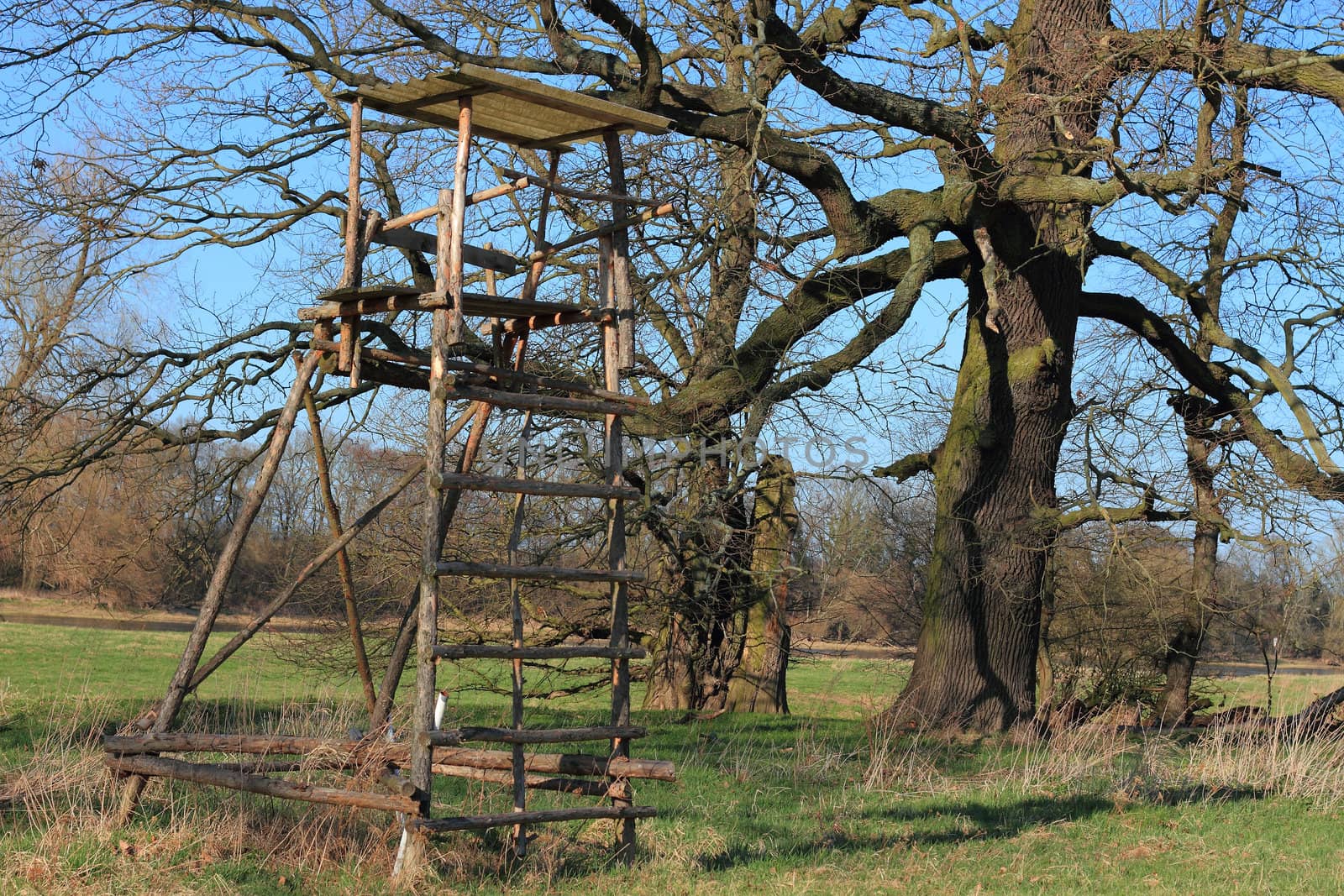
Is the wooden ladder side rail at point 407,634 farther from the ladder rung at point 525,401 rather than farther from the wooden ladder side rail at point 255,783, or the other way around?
the wooden ladder side rail at point 255,783

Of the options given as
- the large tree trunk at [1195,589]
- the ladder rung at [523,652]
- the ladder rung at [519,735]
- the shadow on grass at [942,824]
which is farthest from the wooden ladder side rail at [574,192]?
the large tree trunk at [1195,589]

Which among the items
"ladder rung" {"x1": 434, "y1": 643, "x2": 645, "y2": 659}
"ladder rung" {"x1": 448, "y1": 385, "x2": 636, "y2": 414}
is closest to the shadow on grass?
"ladder rung" {"x1": 434, "y1": 643, "x2": 645, "y2": 659}

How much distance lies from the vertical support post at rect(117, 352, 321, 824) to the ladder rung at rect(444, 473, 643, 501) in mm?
1248

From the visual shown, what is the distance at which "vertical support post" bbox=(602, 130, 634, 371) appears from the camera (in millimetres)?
6707

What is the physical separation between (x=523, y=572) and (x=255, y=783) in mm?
1791

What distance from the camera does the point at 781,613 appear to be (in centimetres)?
1346

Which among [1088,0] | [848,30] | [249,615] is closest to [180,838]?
[848,30]

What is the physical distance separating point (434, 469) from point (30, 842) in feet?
8.23

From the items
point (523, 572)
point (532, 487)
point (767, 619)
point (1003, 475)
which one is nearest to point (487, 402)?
point (532, 487)

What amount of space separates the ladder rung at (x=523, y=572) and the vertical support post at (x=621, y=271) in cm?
119

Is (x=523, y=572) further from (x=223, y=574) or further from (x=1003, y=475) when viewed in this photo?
(x=1003, y=475)

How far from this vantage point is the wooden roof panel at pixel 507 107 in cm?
595

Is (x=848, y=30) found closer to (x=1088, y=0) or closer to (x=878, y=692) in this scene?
(x=1088, y=0)

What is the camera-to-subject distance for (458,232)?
5938 mm
